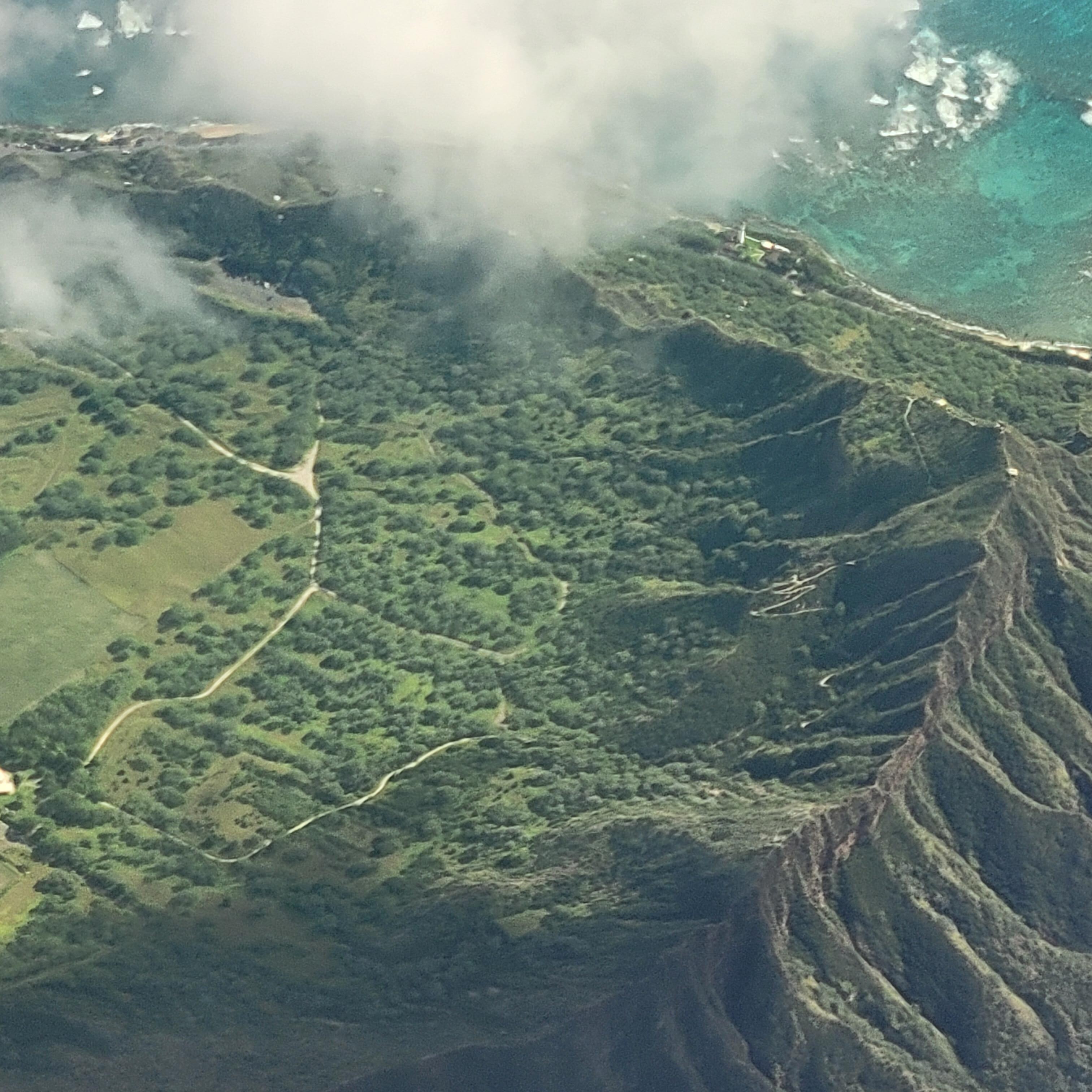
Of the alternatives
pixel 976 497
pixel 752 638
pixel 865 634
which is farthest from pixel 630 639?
pixel 976 497

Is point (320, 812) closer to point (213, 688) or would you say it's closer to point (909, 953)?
point (213, 688)

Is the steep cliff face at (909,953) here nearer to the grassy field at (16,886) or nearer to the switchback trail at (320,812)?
the switchback trail at (320,812)

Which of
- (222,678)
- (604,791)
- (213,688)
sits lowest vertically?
(604,791)

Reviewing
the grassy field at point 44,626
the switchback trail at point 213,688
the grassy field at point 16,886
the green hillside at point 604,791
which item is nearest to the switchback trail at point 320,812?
the green hillside at point 604,791

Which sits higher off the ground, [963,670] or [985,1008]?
[963,670]

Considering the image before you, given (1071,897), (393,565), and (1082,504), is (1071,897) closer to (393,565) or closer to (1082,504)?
(1082,504)

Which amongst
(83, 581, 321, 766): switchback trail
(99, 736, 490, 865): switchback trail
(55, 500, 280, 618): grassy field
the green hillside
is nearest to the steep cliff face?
the green hillside

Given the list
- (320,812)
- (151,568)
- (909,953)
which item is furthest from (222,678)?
(909,953)
